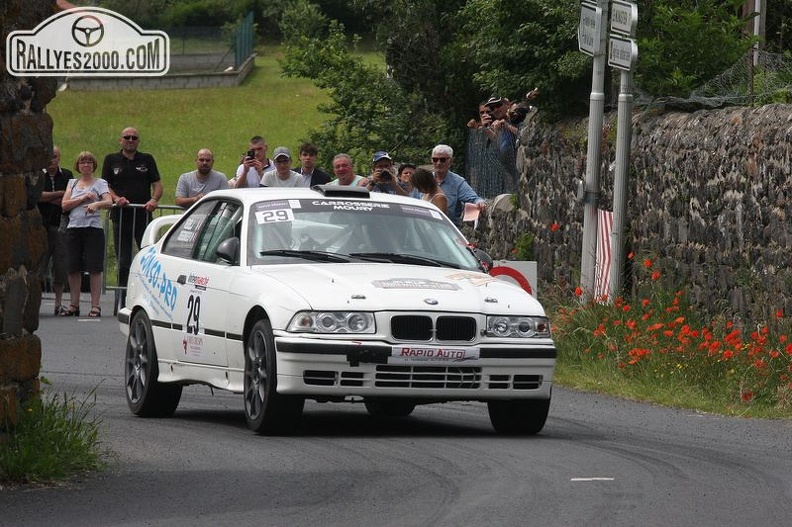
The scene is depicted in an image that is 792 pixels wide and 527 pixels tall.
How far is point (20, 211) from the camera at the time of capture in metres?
9.38

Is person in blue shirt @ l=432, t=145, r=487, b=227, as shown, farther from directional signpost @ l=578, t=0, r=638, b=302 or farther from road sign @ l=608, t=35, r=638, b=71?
road sign @ l=608, t=35, r=638, b=71

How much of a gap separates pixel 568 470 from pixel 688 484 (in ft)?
2.35

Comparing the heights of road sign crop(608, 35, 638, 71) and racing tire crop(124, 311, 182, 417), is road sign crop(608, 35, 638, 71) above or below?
above

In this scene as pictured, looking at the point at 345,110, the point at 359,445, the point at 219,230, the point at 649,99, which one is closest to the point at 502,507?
the point at 359,445

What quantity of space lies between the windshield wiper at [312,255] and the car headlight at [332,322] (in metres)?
1.04

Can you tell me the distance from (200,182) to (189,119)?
55077 millimetres

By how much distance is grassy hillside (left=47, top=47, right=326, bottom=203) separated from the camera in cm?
6556

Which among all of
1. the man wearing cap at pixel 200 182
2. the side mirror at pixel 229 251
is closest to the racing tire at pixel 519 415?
the side mirror at pixel 229 251

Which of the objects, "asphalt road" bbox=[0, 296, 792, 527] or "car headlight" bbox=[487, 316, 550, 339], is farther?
"car headlight" bbox=[487, 316, 550, 339]

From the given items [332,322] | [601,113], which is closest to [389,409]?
[332,322]

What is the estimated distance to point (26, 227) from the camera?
371 inches

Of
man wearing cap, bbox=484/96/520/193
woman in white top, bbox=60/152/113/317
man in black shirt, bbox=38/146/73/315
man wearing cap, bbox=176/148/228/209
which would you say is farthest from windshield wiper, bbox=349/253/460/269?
woman in white top, bbox=60/152/113/317

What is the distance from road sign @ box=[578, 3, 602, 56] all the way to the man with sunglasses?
6.20 meters

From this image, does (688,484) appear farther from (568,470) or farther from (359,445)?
(359,445)
